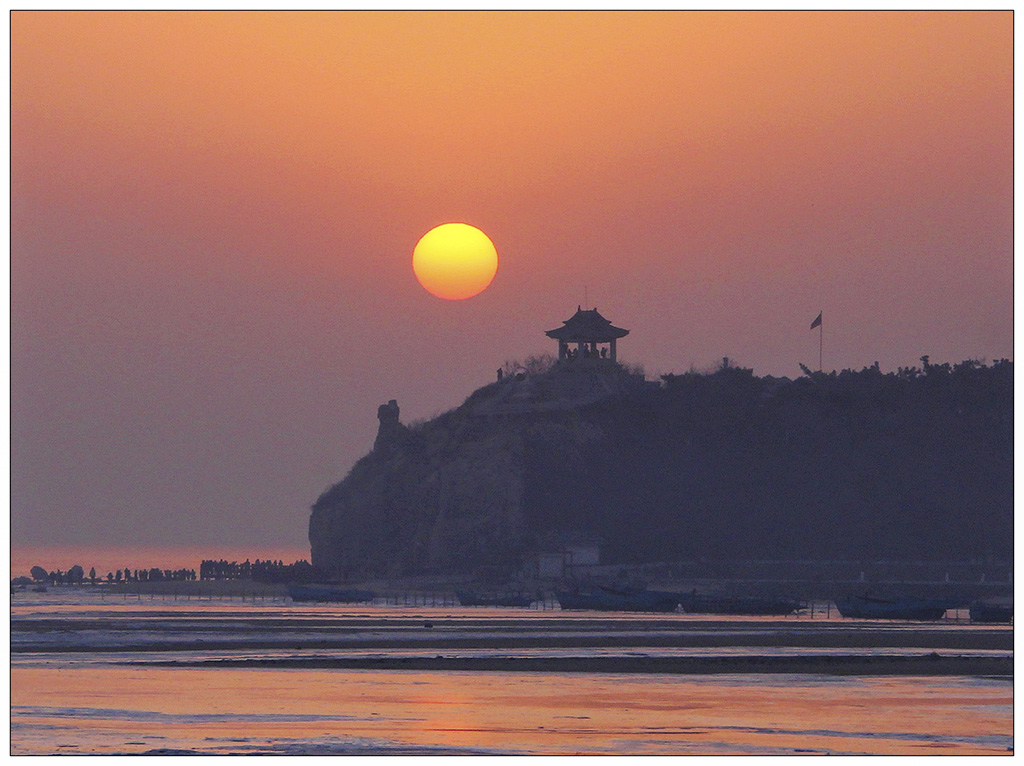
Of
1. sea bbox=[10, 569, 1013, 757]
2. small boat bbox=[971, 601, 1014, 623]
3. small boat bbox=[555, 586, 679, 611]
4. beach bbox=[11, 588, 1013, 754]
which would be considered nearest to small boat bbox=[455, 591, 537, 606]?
small boat bbox=[555, 586, 679, 611]

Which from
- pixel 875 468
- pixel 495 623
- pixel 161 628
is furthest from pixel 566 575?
pixel 161 628

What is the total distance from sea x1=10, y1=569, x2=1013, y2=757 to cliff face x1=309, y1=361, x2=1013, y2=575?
99.9m

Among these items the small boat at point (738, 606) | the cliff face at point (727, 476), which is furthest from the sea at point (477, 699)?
the cliff face at point (727, 476)

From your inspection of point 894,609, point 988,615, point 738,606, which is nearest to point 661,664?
point 988,615

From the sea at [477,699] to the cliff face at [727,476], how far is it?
328 ft

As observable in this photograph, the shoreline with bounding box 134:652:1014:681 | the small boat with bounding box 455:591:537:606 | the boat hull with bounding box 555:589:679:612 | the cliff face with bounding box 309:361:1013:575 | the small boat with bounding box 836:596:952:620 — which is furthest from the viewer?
the cliff face with bounding box 309:361:1013:575

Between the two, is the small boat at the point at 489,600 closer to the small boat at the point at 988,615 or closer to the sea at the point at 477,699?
the small boat at the point at 988,615

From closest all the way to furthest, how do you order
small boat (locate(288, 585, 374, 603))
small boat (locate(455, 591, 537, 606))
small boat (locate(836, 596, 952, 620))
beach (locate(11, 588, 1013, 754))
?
beach (locate(11, 588, 1013, 754))
small boat (locate(836, 596, 952, 620))
small boat (locate(455, 591, 537, 606))
small boat (locate(288, 585, 374, 603))

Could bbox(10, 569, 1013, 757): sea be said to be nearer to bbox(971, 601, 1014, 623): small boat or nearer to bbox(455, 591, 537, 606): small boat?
bbox(971, 601, 1014, 623): small boat

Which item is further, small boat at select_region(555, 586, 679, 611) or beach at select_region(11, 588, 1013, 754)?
small boat at select_region(555, 586, 679, 611)

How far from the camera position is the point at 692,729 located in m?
32.9

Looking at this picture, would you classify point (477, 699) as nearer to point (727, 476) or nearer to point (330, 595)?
point (330, 595)

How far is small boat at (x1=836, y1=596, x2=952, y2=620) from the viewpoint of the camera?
95.4 m

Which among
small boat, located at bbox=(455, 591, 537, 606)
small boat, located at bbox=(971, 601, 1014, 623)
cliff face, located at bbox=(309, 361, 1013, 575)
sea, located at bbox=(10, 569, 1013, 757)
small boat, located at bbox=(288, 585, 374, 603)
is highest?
cliff face, located at bbox=(309, 361, 1013, 575)
